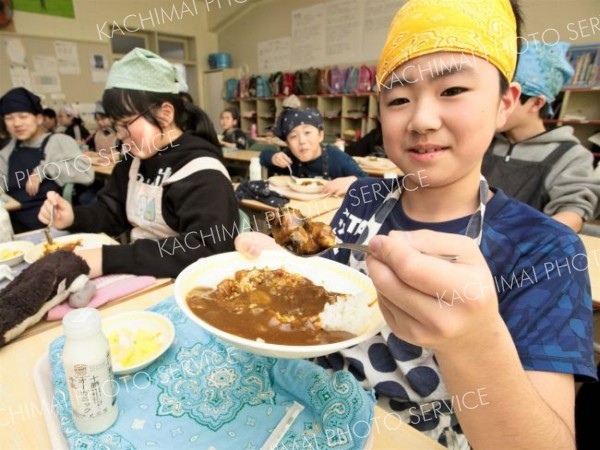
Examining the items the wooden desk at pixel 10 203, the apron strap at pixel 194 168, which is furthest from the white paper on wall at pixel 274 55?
the apron strap at pixel 194 168

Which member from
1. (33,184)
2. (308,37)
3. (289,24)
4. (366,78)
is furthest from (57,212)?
(289,24)

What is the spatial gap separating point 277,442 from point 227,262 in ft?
1.70

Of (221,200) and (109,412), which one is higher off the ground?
(221,200)

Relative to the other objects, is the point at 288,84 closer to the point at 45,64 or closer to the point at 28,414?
the point at 45,64

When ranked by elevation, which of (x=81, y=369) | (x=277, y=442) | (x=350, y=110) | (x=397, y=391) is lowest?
(x=397, y=391)

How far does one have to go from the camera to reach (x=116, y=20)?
860 centimetres

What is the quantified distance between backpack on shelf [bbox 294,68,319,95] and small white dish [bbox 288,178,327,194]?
5409mm

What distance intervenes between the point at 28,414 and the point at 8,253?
3.85 ft

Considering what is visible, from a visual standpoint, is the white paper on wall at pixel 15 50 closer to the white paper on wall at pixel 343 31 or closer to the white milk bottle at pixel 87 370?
the white paper on wall at pixel 343 31

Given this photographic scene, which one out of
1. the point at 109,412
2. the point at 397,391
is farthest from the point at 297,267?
the point at 109,412

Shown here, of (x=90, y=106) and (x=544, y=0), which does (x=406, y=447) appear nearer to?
(x=544, y=0)

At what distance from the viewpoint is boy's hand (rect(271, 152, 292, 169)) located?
12.7 ft

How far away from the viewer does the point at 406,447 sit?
2.46 ft

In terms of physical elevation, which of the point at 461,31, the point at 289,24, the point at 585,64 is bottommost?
the point at 461,31
